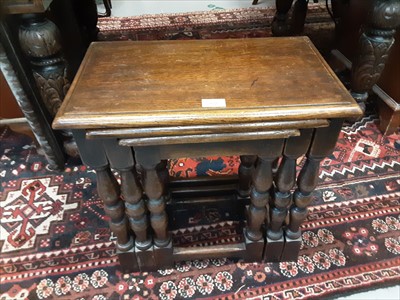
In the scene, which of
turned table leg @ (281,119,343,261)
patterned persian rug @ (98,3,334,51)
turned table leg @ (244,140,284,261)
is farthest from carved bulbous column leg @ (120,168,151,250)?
patterned persian rug @ (98,3,334,51)

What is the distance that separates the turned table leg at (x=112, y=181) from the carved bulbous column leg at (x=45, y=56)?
1.52ft

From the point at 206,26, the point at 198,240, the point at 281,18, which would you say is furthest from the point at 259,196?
the point at 206,26

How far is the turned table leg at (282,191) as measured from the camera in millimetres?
723

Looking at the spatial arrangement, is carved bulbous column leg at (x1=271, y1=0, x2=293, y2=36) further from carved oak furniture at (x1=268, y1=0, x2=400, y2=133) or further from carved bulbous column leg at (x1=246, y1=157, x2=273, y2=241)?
carved bulbous column leg at (x1=246, y1=157, x2=273, y2=241)

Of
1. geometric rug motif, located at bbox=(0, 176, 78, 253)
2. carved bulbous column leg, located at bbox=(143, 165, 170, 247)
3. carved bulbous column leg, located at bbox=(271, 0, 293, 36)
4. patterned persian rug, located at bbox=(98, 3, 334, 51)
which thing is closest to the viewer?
carved bulbous column leg, located at bbox=(143, 165, 170, 247)

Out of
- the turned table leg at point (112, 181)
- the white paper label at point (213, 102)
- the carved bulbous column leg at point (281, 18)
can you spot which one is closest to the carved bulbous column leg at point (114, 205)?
the turned table leg at point (112, 181)

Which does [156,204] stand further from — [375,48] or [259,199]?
[375,48]

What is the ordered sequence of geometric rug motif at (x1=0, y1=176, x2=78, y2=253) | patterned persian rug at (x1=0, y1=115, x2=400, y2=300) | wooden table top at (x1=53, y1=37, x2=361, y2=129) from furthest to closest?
1. geometric rug motif at (x1=0, y1=176, x2=78, y2=253)
2. patterned persian rug at (x1=0, y1=115, x2=400, y2=300)
3. wooden table top at (x1=53, y1=37, x2=361, y2=129)

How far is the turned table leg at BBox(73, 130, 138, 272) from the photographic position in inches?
27.1

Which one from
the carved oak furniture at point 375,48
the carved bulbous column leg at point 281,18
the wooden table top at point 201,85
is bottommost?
the carved bulbous column leg at point 281,18

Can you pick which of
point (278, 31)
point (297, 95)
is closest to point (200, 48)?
point (297, 95)

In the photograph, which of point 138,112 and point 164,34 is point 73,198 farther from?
point 164,34

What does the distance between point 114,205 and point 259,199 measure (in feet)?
1.20

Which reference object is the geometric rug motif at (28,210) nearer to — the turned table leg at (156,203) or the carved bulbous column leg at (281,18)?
the turned table leg at (156,203)
